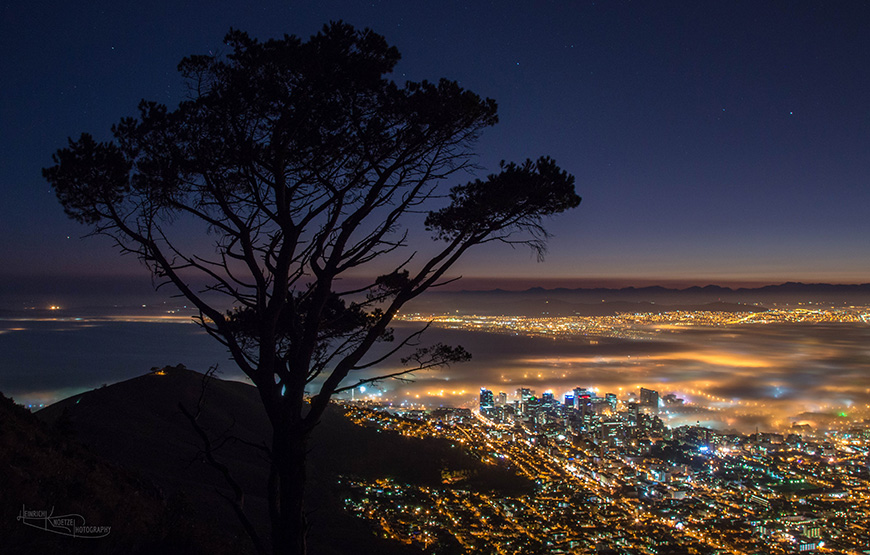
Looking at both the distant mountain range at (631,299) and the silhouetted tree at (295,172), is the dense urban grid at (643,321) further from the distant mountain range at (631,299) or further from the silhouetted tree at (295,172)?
the silhouetted tree at (295,172)

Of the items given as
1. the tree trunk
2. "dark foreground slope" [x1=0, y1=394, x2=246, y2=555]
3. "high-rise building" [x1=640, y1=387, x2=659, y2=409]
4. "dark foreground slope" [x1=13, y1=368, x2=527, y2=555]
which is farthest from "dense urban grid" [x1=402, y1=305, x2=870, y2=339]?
the tree trunk

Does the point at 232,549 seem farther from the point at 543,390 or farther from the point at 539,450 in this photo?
the point at 543,390

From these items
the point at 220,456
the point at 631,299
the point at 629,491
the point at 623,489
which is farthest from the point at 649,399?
the point at 631,299

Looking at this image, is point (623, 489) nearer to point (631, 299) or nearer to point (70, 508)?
point (70, 508)

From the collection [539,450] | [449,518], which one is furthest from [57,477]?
[539,450]

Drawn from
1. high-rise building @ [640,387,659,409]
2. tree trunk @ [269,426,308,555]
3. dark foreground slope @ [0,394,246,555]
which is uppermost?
tree trunk @ [269,426,308,555]

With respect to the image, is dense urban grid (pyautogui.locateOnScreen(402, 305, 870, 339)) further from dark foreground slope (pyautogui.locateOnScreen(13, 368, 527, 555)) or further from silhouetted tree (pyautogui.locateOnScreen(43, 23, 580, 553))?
silhouetted tree (pyautogui.locateOnScreen(43, 23, 580, 553))

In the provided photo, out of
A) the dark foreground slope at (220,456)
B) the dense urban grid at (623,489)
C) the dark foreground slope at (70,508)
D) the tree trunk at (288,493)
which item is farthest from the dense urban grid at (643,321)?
the tree trunk at (288,493)

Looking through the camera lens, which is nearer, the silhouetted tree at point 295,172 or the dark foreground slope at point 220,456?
the silhouetted tree at point 295,172
